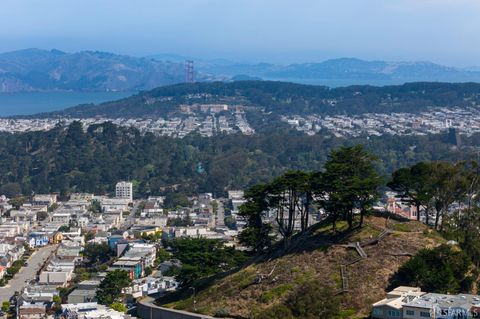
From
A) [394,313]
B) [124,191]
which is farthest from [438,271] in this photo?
[124,191]

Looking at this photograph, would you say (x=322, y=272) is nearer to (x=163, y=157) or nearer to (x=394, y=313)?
(x=394, y=313)

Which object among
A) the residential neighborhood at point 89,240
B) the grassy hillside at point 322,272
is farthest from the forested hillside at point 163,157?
the grassy hillside at point 322,272

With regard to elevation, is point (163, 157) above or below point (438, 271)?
below

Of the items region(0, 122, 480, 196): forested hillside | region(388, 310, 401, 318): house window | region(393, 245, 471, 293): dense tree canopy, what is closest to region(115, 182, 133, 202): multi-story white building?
region(0, 122, 480, 196): forested hillside

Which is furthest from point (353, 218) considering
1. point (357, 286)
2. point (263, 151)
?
point (263, 151)

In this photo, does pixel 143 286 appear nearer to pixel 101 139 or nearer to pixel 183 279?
pixel 183 279

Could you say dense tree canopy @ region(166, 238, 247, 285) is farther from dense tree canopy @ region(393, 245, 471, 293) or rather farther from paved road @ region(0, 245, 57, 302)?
paved road @ region(0, 245, 57, 302)
